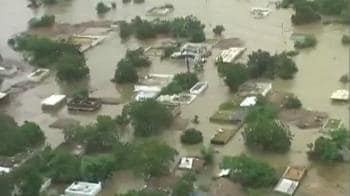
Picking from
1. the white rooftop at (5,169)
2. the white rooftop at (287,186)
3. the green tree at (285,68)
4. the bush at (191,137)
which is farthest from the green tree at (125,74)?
the white rooftop at (287,186)

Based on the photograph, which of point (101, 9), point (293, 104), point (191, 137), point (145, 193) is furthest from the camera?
point (101, 9)

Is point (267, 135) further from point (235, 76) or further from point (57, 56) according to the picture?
point (57, 56)

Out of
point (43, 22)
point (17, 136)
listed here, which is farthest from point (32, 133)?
point (43, 22)

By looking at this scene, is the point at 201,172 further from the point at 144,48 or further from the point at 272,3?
the point at 272,3

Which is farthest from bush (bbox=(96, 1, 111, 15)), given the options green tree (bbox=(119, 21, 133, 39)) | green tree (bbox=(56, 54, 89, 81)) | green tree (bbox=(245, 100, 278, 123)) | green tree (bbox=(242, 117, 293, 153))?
green tree (bbox=(242, 117, 293, 153))

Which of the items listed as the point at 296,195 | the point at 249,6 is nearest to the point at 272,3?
the point at 249,6

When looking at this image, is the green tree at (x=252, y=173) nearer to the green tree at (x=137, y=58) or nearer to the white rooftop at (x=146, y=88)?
the white rooftop at (x=146, y=88)
